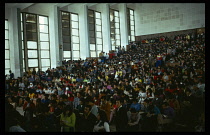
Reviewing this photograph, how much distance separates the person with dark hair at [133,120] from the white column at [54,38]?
63.3 ft

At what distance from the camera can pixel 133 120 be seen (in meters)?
6.91

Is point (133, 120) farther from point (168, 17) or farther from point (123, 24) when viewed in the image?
point (168, 17)

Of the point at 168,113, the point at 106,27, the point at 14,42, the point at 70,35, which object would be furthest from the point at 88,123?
the point at 106,27

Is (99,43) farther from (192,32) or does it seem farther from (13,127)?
(13,127)

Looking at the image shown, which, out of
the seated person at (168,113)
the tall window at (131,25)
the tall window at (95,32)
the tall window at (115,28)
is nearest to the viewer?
the seated person at (168,113)

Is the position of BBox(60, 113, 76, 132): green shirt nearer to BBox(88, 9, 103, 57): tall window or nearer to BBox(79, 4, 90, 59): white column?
BBox(79, 4, 90, 59): white column

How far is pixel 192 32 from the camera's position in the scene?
2984 cm

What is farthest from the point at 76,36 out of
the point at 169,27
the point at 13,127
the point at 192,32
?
the point at 13,127

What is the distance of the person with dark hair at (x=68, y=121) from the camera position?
6.46 m

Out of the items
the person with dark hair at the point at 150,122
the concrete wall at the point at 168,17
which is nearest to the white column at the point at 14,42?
the person with dark hair at the point at 150,122

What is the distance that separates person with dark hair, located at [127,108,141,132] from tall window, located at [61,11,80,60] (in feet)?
69.6

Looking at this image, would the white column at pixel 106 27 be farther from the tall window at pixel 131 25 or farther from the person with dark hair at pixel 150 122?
the person with dark hair at pixel 150 122

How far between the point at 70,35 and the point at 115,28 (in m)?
9.12

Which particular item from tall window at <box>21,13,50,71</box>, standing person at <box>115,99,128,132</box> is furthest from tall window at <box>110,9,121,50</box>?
standing person at <box>115,99,128,132</box>
